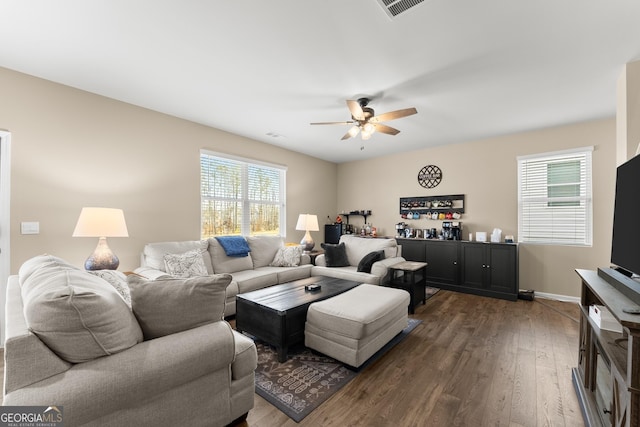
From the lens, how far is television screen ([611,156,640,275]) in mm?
1528

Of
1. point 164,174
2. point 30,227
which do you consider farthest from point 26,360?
point 164,174

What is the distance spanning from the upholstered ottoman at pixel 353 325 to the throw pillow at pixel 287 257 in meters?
1.82

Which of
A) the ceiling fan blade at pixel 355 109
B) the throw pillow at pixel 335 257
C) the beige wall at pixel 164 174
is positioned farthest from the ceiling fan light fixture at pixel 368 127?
the throw pillow at pixel 335 257

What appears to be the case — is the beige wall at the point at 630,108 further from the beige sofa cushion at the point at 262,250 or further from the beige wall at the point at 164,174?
the beige sofa cushion at the point at 262,250

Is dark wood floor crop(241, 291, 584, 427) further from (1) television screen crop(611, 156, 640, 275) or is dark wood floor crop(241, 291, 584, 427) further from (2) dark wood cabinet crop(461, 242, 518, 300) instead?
(1) television screen crop(611, 156, 640, 275)

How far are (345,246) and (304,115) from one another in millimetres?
2249

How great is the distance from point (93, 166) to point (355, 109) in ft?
10.3

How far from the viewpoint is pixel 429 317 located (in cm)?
349

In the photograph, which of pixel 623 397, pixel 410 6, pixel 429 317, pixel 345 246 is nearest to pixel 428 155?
pixel 345 246

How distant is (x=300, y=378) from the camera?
2.15m

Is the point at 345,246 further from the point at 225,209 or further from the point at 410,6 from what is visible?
the point at 410,6

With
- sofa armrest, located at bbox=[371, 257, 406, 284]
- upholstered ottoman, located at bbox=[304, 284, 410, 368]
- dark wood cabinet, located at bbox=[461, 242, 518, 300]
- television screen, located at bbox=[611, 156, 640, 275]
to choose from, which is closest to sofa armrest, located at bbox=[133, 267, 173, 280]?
upholstered ottoman, located at bbox=[304, 284, 410, 368]

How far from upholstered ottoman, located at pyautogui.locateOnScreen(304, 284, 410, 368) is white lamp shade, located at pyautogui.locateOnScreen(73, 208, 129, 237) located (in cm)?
222

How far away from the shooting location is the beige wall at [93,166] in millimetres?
2750
